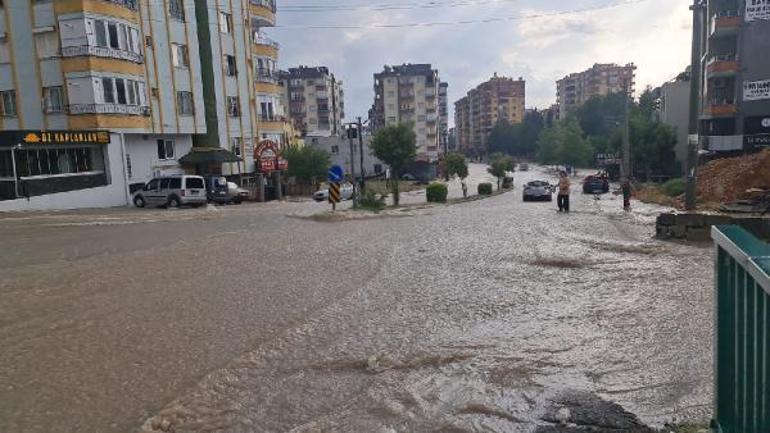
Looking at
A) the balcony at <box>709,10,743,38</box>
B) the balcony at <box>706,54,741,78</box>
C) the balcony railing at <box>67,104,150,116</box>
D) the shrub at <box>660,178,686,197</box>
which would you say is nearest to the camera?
the shrub at <box>660,178,686,197</box>

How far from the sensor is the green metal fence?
2676mm

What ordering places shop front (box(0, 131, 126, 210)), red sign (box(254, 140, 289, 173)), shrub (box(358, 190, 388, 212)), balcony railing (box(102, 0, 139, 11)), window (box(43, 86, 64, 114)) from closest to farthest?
shop front (box(0, 131, 126, 210)), shrub (box(358, 190, 388, 212)), window (box(43, 86, 64, 114)), balcony railing (box(102, 0, 139, 11)), red sign (box(254, 140, 289, 173))

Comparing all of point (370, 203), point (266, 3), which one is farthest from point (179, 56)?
point (370, 203)

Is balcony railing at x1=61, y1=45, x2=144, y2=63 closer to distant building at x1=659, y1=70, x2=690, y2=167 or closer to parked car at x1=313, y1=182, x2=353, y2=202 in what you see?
parked car at x1=313, y1=182, x2=353, y2=202

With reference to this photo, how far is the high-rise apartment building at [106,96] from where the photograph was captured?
2661cm

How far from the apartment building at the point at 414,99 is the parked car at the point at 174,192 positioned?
8253 centimetres

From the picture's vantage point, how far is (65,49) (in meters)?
30.6

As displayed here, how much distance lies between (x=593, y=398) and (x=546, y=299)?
3869 millimetres

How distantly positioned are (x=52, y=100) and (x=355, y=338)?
31083 mm

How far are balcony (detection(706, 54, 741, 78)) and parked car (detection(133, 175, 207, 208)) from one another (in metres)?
37.3

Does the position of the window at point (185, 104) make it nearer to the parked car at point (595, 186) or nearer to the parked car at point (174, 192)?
the parked car at point (174, 192)

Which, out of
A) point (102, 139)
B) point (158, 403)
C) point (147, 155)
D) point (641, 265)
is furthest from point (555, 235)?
point (147, 155)

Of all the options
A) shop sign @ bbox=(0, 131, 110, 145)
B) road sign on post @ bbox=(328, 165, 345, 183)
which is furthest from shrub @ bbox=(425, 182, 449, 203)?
shop sign @ bbox=(0, 131, 110, 145)

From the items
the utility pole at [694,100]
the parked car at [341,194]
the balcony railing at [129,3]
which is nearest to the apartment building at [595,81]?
the parked car at [341,194]
